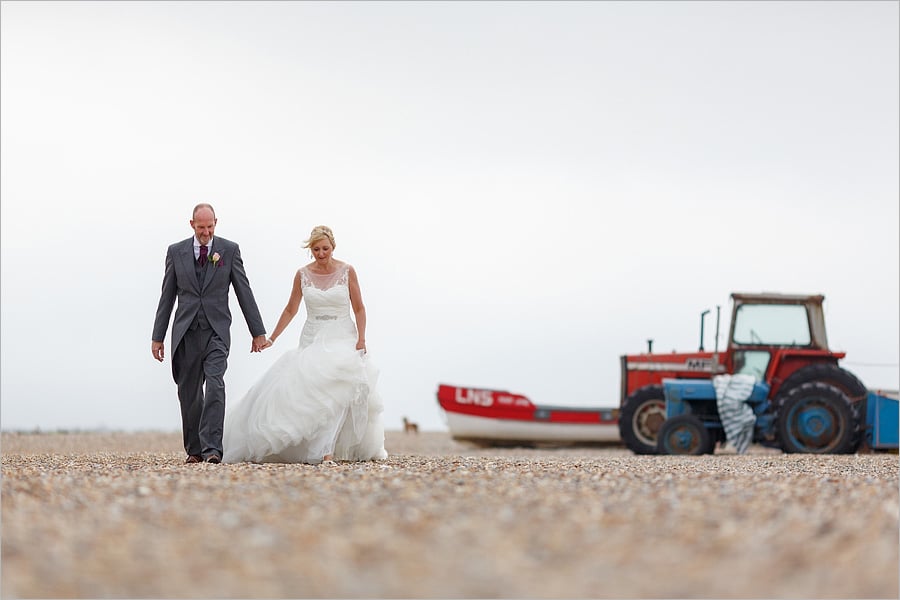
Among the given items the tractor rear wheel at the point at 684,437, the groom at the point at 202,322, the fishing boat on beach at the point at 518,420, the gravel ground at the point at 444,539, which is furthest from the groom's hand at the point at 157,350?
the fishing boat on beach at the point at 518,420

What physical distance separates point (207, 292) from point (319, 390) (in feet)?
3.95

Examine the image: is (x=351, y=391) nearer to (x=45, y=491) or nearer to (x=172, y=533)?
(x=45, y=491)

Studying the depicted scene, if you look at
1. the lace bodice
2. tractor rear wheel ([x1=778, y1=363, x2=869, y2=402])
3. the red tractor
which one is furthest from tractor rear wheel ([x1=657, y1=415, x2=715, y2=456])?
the lace bodice

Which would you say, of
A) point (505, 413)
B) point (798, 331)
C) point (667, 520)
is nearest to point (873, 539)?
point (667, 520)

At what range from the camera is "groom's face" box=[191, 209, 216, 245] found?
30.7ft

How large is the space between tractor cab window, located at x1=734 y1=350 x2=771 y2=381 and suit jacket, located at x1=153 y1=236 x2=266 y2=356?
28.5ft

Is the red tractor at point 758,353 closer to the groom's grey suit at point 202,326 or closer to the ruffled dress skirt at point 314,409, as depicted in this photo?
the ruffled dress skirt at point 314,409

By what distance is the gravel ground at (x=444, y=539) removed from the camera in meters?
3.60

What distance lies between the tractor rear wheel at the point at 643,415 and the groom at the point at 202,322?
7.81 meters

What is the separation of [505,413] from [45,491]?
53.9 ft

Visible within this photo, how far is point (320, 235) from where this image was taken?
9336 mm

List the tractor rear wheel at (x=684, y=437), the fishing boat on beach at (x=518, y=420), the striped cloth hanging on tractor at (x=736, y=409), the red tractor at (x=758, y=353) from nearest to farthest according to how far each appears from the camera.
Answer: the tractor rear wheel at (x=684, y=437) → the striped cloth hanging on tractor at (x=736, y=409) → the red tractor at (x=758, y=353) → the fishing boat on beach at (x=518, y=420)

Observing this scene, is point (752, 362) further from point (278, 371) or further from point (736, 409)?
point (278, 371)

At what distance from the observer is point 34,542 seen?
14.3 feet
